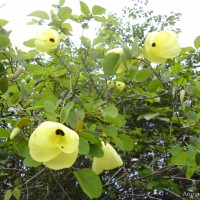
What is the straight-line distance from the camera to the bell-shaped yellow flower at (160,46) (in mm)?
1177

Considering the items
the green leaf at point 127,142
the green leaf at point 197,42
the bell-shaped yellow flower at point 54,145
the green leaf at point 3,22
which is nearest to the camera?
the bell-shaped yellow flower at point 54,145

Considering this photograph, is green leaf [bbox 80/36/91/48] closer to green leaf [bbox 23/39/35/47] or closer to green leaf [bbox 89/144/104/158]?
green leaf [bbox 23/39/35/47]

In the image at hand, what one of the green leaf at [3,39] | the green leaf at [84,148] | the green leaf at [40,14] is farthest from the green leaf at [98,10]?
the green leaf at [84,148]

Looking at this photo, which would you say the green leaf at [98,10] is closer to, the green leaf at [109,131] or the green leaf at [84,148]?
the green leaf at [109,131]

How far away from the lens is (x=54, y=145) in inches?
35.5

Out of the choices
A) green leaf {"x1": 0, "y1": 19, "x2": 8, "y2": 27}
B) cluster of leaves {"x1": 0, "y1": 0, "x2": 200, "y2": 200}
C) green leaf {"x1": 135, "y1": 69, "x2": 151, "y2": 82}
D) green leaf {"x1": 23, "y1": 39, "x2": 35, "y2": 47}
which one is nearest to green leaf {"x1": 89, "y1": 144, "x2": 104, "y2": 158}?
cluster of leaves {"x1": 0, "y1": 0, "x2": 200, "y2": 200}

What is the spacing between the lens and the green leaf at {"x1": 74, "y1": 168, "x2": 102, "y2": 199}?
0.97 meters

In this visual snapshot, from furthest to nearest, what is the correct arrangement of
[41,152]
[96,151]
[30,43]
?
[30,43], [96,151], [41,152]

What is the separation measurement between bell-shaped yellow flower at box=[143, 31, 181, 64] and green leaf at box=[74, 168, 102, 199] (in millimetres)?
451

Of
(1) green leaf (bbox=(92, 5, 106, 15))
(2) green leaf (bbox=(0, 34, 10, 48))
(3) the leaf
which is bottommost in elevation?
(1) green leaf (bbox=(92, 5, 106, 15))

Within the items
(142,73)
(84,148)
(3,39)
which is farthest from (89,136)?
(142,73)

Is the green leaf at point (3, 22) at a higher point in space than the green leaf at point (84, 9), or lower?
higher

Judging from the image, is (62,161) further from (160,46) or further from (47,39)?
(47,39)

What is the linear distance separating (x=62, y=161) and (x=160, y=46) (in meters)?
0.54
